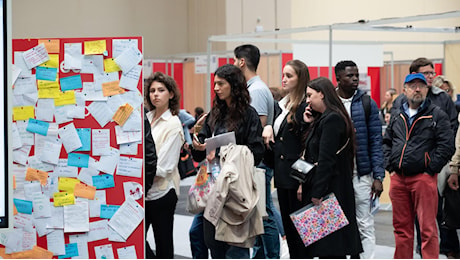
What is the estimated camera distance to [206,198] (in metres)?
4.69

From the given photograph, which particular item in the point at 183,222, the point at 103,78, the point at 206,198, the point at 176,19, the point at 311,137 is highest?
the point at 176,19

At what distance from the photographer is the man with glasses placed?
6035mm

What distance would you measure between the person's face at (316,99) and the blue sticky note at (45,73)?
1.55 meters

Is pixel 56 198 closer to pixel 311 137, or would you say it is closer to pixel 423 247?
pixel 311 137

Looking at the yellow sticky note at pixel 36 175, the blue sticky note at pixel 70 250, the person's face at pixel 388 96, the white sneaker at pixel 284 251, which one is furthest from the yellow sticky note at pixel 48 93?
the person's face at pixel 388 96

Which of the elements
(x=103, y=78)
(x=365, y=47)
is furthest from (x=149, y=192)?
(x=365, y=47)

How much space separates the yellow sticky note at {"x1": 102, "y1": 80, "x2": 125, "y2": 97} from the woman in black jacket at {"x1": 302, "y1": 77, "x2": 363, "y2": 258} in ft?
4.06

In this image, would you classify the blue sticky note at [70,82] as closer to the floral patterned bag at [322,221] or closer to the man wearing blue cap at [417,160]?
the floral patterned bag at [322,221]

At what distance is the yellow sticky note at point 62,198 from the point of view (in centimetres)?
406

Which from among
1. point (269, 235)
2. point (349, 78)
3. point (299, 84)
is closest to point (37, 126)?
point (299, 84)

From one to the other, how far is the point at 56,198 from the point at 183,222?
177 inches

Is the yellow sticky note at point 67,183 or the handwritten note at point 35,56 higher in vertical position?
the handwritten note at point 35,56

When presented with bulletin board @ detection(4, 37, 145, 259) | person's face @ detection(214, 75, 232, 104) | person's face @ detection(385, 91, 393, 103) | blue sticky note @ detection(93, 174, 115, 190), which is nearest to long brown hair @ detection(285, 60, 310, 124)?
person's face @ detection(214, 75, 232, 104)

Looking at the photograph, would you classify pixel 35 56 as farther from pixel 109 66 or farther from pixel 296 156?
pixel 296 156
